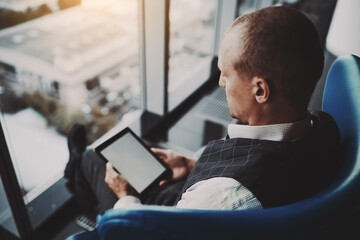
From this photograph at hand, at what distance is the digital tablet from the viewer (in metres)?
1.20

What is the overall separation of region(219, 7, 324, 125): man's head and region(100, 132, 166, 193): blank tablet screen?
615mm

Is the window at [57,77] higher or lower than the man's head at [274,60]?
lower

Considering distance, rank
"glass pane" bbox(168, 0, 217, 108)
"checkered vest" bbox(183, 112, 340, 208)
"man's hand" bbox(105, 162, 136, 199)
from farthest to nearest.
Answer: "glass pane" bbox(168, 0, 217, 108)
"man's hand" bbox(105, 162, 136, 199)
"checkered vest" bbox(183, 112, 340, 208)

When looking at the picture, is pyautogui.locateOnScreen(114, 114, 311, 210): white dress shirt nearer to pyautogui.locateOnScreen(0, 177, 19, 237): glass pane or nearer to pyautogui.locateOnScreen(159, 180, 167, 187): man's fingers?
pyautogui.locateOnScreen(159, 180, 167, 187): man's fingers

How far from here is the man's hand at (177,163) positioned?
1.25 metres

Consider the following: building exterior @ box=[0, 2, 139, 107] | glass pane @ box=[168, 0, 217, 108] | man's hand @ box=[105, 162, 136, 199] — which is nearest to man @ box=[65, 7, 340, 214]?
man's hand @ box=[105, 162, 136, 199]

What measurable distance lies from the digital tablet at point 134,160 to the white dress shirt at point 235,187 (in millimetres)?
442

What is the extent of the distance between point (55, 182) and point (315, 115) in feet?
4.73

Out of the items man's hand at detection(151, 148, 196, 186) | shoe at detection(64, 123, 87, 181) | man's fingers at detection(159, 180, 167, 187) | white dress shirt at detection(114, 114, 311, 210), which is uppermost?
white dress shirt at detection(114, 114, 311, 210)

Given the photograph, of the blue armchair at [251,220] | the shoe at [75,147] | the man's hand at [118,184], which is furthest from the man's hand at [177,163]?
the blue armchair at [251,220]

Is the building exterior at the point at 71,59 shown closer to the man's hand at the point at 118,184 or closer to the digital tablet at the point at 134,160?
the digital tablet at the point at 134,160

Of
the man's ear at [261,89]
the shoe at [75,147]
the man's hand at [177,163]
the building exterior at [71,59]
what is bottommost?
the building exterior at [71,59]

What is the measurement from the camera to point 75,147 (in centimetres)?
145

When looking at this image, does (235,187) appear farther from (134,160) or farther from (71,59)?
(71,59)
